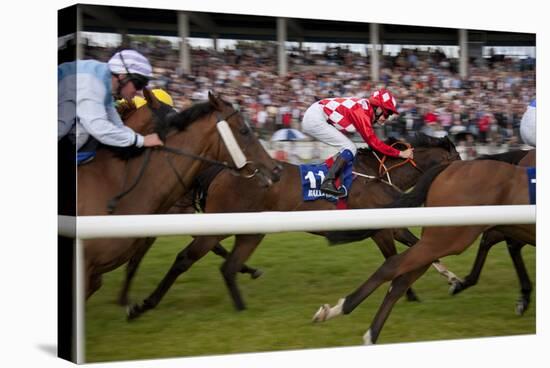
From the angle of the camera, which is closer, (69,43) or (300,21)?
(69,43)

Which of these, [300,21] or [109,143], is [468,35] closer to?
[300,21]

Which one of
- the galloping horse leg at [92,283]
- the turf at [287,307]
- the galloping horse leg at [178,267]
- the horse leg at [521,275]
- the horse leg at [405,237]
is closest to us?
the galloping horse leg at [92,283]

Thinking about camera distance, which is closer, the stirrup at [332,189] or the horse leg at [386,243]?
the horse leg at [386,243]

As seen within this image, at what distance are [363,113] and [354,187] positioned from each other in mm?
709

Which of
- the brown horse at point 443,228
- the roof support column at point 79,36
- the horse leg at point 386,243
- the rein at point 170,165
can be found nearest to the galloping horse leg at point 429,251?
the brown horse at point 443,228

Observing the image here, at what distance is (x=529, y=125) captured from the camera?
565 centimetres

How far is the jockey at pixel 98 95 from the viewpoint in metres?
4.34

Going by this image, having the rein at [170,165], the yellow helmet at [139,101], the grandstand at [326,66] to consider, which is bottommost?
the rein at [170,165]

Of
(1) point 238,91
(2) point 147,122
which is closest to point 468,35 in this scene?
(1) point 238,91

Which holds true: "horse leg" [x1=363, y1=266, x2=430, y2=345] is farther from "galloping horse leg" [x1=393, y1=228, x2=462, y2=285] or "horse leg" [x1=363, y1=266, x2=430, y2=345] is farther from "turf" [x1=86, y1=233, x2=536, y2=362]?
"galloping horse leg" [x1=393, y1=228, x2=462, y2=285]

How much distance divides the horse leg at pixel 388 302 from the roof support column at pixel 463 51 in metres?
1.28

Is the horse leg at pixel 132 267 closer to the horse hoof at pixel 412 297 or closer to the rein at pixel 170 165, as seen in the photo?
the rein at pixel 170 165

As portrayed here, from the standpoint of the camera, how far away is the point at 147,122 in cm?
475

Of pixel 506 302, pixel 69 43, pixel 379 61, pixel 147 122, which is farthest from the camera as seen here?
pixel 506 302
